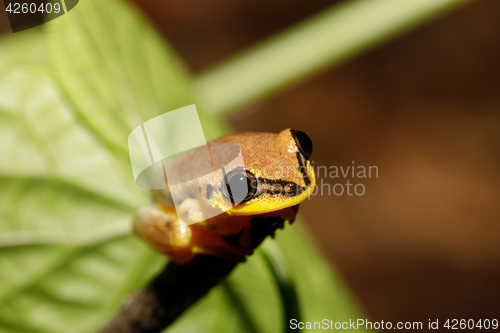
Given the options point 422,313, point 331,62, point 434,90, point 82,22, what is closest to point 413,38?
point 434,90

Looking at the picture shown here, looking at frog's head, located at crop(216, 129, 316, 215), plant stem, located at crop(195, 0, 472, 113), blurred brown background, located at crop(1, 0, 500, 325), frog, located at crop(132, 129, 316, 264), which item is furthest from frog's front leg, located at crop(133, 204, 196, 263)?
blurred brown background, located at crop(1, 0, 500, 325)

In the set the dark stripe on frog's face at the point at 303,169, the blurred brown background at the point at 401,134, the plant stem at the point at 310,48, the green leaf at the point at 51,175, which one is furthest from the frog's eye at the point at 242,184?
the blurred brown background at the point at 401,134

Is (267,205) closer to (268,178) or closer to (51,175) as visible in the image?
(268,178)

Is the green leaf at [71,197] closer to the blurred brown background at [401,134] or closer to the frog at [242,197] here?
the frog at [242,197]

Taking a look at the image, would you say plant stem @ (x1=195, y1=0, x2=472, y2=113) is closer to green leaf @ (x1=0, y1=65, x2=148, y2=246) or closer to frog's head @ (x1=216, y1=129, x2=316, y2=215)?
green leaf @ (x1=0, y1=65, x2=148, y2=246)

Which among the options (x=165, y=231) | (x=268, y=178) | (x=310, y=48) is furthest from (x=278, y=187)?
(x=310, y=48)

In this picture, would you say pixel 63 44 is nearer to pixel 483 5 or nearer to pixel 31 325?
pixel 31 325

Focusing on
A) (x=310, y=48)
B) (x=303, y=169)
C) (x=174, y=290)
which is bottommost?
(x=174, y=290)

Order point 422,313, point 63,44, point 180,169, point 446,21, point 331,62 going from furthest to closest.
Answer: point 446,21 < point 422,313 < point 331,62 < point 63,44 < point 180,169
